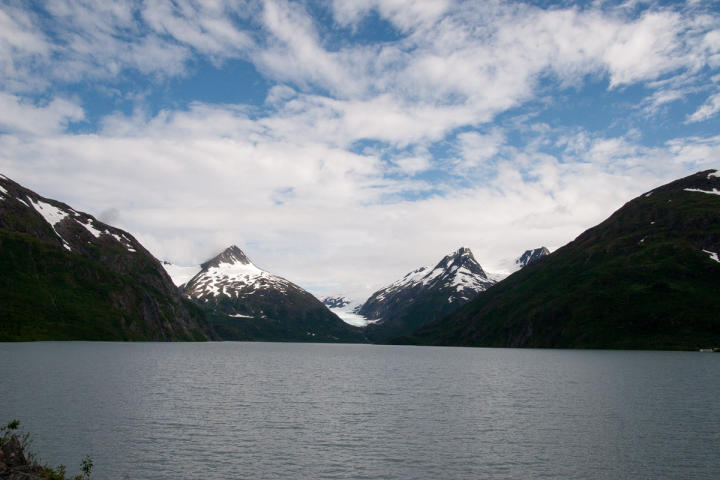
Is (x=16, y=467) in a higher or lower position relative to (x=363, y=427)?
higher

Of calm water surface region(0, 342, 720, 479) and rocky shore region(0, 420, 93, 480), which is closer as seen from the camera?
rocky shore region(0, 420, 93, 480)

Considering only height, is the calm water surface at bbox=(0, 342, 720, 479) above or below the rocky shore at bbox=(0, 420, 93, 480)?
below

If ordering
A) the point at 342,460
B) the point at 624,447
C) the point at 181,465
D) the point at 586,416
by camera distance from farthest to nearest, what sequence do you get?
the point at 586,416, the point at 624,447, the point at 342,460, the point at 181,465

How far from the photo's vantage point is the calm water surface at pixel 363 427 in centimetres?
4134

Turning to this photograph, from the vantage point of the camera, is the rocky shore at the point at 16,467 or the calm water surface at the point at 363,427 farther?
the calm water surface at the point at 363,427

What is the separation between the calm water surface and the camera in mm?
41344

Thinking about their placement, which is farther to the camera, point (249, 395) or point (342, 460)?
point (249, 395)

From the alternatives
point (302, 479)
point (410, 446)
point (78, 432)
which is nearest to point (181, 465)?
point (302, 479)

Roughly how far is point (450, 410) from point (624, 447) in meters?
24.8

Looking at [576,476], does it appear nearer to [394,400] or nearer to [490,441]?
[490,441]

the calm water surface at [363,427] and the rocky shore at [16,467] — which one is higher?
the rocky shore at [16,467]

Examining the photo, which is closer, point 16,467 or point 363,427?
point 16,467

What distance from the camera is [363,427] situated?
5738cm

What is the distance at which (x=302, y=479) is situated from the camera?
38031 mm
